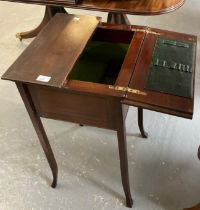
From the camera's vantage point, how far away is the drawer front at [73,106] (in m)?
0.83

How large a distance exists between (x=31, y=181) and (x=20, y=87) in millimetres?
644

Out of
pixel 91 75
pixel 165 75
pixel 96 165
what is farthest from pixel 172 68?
pixel 96 165

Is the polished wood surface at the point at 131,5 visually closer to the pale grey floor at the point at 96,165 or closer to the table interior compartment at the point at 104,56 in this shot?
the table interior compartment at the point at 104,56

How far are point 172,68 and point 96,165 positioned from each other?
720 millimetres

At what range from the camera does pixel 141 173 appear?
1.31 meters

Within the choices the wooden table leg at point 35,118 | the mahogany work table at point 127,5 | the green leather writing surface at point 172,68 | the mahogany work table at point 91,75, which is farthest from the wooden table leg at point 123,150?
the mahogany work table at point 127,5

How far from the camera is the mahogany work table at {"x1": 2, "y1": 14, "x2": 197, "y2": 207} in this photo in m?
0.76

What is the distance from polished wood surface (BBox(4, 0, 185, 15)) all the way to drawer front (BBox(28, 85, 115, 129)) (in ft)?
1.66

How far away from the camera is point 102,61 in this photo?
3.56 ft

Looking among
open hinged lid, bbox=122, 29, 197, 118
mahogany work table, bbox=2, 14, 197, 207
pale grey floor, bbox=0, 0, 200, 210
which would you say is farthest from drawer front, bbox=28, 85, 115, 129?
pale grey floor, bbox=0, 0, 200, 210

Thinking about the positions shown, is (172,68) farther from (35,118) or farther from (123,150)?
(35,118)

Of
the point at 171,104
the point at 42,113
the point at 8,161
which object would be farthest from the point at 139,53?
the point at 8,161

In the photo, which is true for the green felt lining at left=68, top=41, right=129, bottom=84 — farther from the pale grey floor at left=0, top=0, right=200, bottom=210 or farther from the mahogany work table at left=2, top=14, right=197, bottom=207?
the pale grey floor at left=0, top=0, right=200, bottom=210

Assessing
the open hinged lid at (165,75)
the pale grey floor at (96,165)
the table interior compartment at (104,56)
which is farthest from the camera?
the pale grey floor at (96,165)
